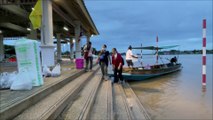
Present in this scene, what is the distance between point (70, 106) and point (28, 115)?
4.03 feet

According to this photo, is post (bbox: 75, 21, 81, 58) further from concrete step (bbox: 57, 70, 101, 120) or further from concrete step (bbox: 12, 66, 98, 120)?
concrete step (bbox: 12, 66, 98, 120)

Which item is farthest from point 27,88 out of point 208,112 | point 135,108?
point 208,112

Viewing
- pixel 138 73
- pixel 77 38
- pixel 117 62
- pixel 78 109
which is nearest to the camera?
pixel 78 109

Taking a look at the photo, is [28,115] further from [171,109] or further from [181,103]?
[181,103]

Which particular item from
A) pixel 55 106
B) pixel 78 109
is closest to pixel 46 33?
pixel 78 109

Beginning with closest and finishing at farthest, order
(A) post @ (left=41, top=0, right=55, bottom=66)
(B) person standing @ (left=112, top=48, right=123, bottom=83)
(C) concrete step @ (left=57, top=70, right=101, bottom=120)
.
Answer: (C) concrete step @ (left=57, top=70, right=101, bottom=120)
(A) post @ (left=41, top=0, right=55, bottom=66)
(B) person standing @ (left=112, top=48, right=123, bottom=83)

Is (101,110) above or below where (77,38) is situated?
below

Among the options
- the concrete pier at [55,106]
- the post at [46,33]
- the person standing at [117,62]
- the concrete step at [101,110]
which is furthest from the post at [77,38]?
the concrete step at [101,110]

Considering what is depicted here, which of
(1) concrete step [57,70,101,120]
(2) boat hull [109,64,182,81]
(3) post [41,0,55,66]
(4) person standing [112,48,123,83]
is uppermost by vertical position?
(3) post [41,0,55,66]

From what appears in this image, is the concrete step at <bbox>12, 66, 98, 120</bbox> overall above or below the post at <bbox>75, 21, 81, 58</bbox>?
below

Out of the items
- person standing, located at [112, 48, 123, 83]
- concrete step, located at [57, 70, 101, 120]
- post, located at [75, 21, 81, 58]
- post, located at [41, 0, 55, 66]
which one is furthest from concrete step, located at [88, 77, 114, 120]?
post, located at [75, 21, 81, 58]

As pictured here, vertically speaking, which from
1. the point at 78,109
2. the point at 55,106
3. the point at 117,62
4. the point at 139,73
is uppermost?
the point at 117,62

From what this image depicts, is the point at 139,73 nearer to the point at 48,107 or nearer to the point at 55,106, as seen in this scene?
the point at 55,106

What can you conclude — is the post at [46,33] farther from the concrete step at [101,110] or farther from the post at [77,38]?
the post at [77,38]
